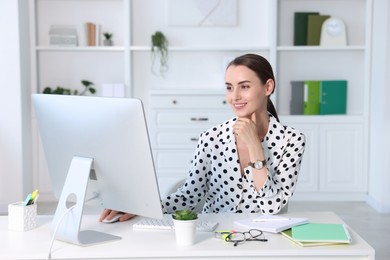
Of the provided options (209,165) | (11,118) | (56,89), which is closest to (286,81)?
(56,89)

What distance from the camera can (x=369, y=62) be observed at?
5883 mm

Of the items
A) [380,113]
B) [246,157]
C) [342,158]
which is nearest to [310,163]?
Answer: [342,158]

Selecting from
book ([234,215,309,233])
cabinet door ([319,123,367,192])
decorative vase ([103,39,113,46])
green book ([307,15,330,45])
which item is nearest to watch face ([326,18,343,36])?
green book ([307,15,330,45])

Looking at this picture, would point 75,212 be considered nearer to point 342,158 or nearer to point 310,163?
point 310,163

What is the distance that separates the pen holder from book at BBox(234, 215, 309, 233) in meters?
0.73

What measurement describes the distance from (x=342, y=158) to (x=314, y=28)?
1.26m

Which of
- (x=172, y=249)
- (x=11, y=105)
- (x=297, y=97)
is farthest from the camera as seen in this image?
(x=297, y=97)

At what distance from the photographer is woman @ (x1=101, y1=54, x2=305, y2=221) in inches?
95.4

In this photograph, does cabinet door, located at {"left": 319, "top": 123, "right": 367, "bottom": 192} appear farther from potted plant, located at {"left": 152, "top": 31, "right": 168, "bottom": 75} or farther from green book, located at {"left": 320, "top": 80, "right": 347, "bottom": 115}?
potted plant, located at {"left": 152, "top": 31, "right": 168, "bottom": 75}

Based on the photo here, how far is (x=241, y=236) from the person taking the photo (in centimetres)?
210

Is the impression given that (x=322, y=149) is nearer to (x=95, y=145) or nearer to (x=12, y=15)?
(x=12, y=15)

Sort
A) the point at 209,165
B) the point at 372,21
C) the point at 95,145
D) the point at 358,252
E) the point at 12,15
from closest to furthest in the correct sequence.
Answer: the point at 358,252 → the point at 95,145 → the point at 209,165 → the point at 12,15 → the point at 372,21

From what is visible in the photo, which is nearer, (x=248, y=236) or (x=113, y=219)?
(x=248, y=236)

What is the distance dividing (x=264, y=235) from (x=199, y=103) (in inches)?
146
